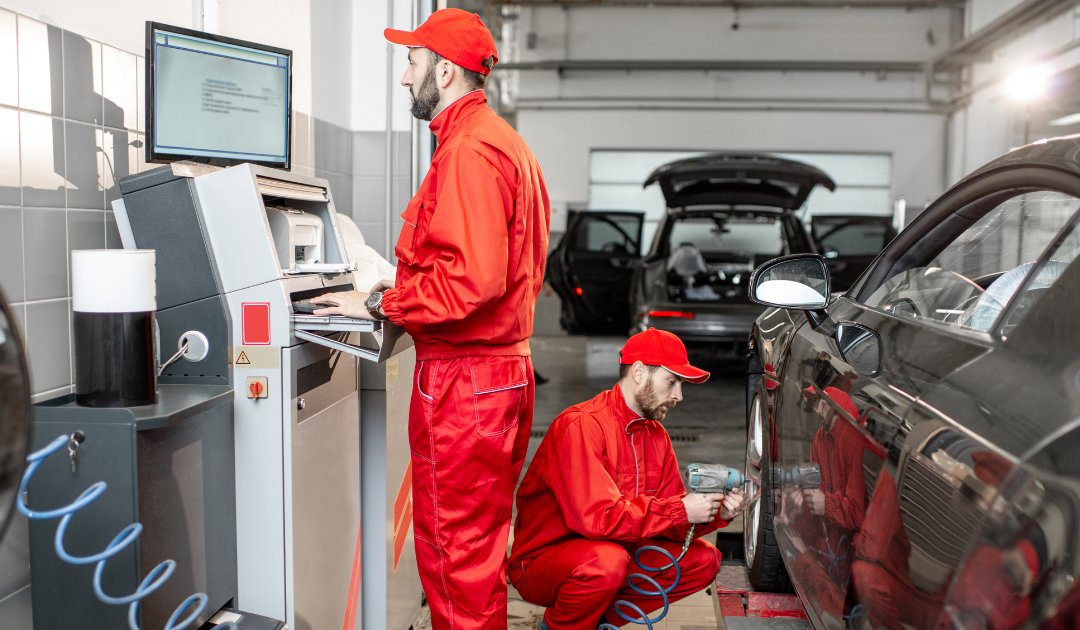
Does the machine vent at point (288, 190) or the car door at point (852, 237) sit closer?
the machine vent at point (288, 190)

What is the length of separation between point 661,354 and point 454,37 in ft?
3.17

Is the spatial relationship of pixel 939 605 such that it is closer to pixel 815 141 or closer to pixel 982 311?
pixel 982 311

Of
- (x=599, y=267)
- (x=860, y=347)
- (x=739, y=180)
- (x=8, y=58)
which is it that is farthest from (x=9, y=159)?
(x=599, y=267)

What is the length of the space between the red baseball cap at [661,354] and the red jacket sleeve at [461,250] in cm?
44

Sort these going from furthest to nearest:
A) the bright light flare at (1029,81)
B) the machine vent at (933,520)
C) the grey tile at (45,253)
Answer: the bright light flare at (1029,81), the grey tile at (45,253), the machine vent at (933,520)

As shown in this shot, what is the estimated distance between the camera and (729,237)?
24.1ft

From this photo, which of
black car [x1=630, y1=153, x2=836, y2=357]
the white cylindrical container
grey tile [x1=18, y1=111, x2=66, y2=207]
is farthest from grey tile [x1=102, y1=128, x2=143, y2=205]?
black car [x1=630, y1=153, x2=836, y2=357]

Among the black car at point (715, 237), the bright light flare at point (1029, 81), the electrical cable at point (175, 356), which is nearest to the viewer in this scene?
the electrical cable at point (175, 356)

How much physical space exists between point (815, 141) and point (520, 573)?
37.9ft

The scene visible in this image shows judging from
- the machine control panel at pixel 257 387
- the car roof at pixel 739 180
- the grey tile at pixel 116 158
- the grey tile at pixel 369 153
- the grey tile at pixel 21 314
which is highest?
the car roof at pixel 739 180

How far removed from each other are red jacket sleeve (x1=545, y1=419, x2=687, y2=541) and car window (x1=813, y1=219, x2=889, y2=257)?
5.73 meters

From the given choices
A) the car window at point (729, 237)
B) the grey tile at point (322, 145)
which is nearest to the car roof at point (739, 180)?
the car window at point (729, 237)

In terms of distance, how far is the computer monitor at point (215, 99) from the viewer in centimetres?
195

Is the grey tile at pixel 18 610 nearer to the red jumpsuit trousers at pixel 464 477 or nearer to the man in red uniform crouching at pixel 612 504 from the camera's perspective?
the red jumpsuit trousers at pixel 464 477
